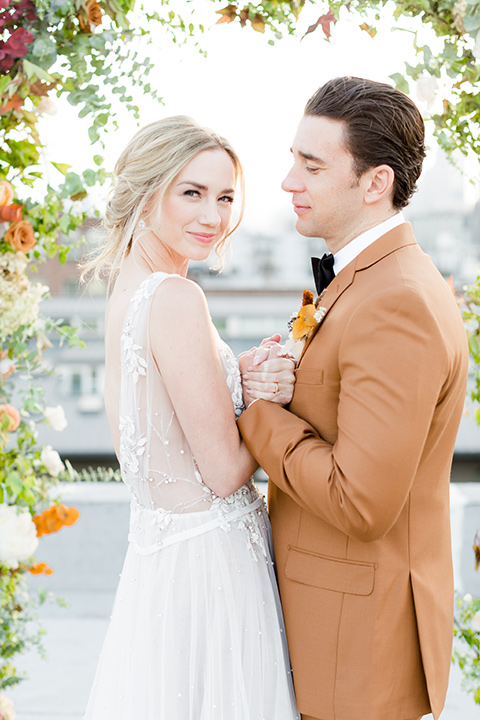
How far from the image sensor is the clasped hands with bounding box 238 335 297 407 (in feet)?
5.11

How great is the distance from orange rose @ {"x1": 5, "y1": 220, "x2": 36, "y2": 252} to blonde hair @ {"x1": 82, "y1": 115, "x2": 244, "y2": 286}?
1.14ft

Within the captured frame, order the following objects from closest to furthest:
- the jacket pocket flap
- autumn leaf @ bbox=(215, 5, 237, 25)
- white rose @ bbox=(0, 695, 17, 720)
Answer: the jacket pocket flap, autumn leaf @ bbox=(215, 5, 237, 25), white rose @ bbox=(0, 695, 17, 720)

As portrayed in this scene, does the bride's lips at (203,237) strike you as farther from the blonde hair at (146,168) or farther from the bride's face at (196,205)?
the blonde hair at (146,168)

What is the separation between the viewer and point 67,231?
221 centimetres

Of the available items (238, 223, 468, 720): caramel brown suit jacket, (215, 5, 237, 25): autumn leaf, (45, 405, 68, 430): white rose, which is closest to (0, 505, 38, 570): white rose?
(45, 405, 68, 430): white rose

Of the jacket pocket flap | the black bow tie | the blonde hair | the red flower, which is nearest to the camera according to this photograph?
the jacket pocket flap

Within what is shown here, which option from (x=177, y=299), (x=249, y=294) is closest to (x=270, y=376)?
(x=177, y=299)

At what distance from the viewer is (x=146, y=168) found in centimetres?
177

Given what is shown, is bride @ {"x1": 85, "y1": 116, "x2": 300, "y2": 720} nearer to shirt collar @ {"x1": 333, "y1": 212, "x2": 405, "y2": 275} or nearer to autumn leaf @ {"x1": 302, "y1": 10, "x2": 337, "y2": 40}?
shirt collar @ {"x1": 333, "y1": 212, "x2": 405, "y2": 275}

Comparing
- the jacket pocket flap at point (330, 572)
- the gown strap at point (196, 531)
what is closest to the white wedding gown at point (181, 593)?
the gown strap at point (196, 531)

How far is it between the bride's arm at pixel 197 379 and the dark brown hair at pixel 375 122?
1.58 feet

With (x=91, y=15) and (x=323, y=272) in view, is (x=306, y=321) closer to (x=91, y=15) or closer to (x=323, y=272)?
(x=323, y=272)

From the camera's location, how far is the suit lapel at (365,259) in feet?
4.98

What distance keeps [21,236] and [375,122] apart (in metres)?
1.12
